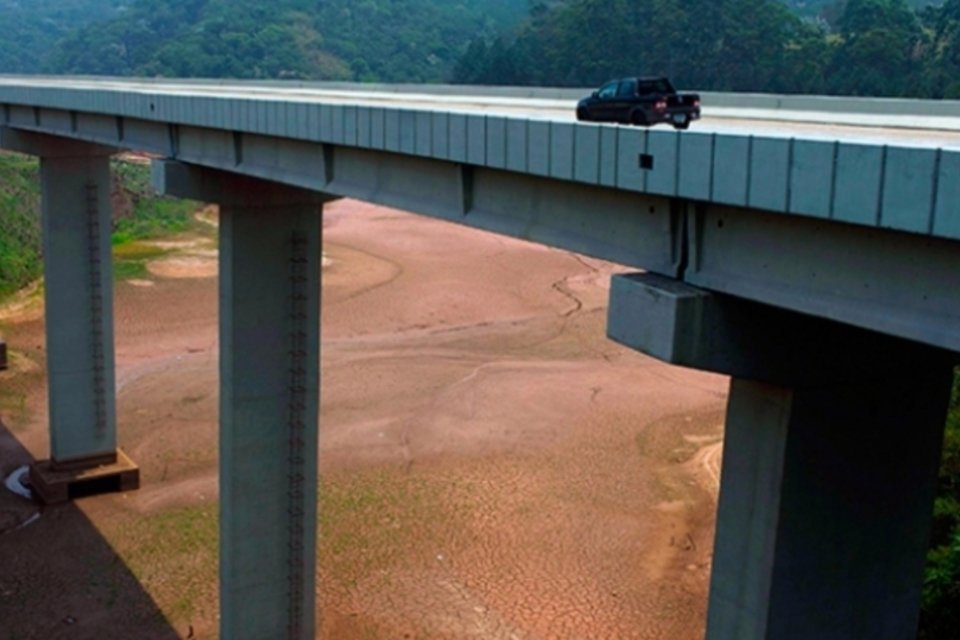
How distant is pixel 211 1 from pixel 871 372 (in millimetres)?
142797

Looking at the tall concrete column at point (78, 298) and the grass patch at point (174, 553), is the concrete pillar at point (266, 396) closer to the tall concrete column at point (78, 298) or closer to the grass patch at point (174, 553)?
the grass patch at point (174, 553)

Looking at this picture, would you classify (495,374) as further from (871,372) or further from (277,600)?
(871,372)

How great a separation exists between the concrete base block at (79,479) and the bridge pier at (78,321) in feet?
0.07

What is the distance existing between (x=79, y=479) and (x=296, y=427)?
958 centimetres

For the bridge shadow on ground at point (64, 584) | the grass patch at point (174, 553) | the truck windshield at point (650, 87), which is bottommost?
the bridge shadow on ground at point (64, 584)

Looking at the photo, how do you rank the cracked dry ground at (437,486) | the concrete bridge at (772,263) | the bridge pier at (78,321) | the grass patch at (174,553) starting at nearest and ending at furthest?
the concrete bridge at (772,263) → the cracked dry ground at (437,486) → the grass patch at (174,553) → the bridge pier at (78,321)

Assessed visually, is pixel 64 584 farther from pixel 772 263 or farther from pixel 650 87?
pixel 772 263

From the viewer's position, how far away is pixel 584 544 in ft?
73.9

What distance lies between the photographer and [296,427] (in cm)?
1758

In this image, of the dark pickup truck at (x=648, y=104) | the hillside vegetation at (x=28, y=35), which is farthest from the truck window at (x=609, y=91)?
the hillside vegetation at (x=28, y=35)

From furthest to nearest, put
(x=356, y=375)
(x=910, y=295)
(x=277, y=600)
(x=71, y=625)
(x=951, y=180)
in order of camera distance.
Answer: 1. (x=356, y=375)
2. (x=71, y=625)
3. (x=277, y=600)
4. (x=910, y=295)
5. (x=951, y=180)

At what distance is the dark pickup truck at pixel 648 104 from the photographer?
11.3m

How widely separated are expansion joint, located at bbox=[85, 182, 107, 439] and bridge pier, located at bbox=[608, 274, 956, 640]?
1941 centimetres

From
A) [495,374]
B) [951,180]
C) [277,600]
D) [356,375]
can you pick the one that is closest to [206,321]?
[356,375]
